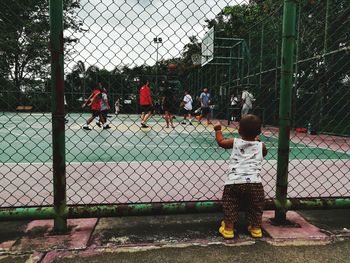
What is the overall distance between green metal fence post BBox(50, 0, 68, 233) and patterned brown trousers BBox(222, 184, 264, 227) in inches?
46.6

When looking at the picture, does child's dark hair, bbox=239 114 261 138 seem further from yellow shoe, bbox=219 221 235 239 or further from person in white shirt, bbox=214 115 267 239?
yellow shoe, bbox=219 221 235 239

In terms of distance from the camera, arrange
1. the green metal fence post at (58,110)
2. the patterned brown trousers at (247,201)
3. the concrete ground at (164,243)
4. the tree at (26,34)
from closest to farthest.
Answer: the concrete ground at (164,243), the green metal fence post at (58,110), the patterned brown trousers at (247,201), the tree at (26,34)

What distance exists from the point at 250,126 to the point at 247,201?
0.56 meters

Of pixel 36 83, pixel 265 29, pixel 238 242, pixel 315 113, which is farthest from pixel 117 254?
pixel 265 29

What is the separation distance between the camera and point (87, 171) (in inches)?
173

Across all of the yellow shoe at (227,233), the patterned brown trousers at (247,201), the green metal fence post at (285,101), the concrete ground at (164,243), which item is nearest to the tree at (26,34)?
the concrete ground at (164,243)

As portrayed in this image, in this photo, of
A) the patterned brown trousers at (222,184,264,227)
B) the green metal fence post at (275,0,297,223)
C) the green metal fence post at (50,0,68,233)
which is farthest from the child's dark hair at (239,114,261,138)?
the green metal fence post at (50,0,68,233)

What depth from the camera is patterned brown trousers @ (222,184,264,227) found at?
93.0 inches

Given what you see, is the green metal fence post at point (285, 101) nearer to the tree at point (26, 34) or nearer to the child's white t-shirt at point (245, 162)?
the child's white t-shirt at point (245, 162)

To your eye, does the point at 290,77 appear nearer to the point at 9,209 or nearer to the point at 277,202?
the point at 277,202

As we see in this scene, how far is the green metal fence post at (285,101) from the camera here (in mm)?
2434

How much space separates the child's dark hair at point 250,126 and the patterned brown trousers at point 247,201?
382mm

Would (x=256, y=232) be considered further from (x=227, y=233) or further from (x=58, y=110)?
(x=58, y=110)

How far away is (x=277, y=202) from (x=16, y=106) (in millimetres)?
4226
